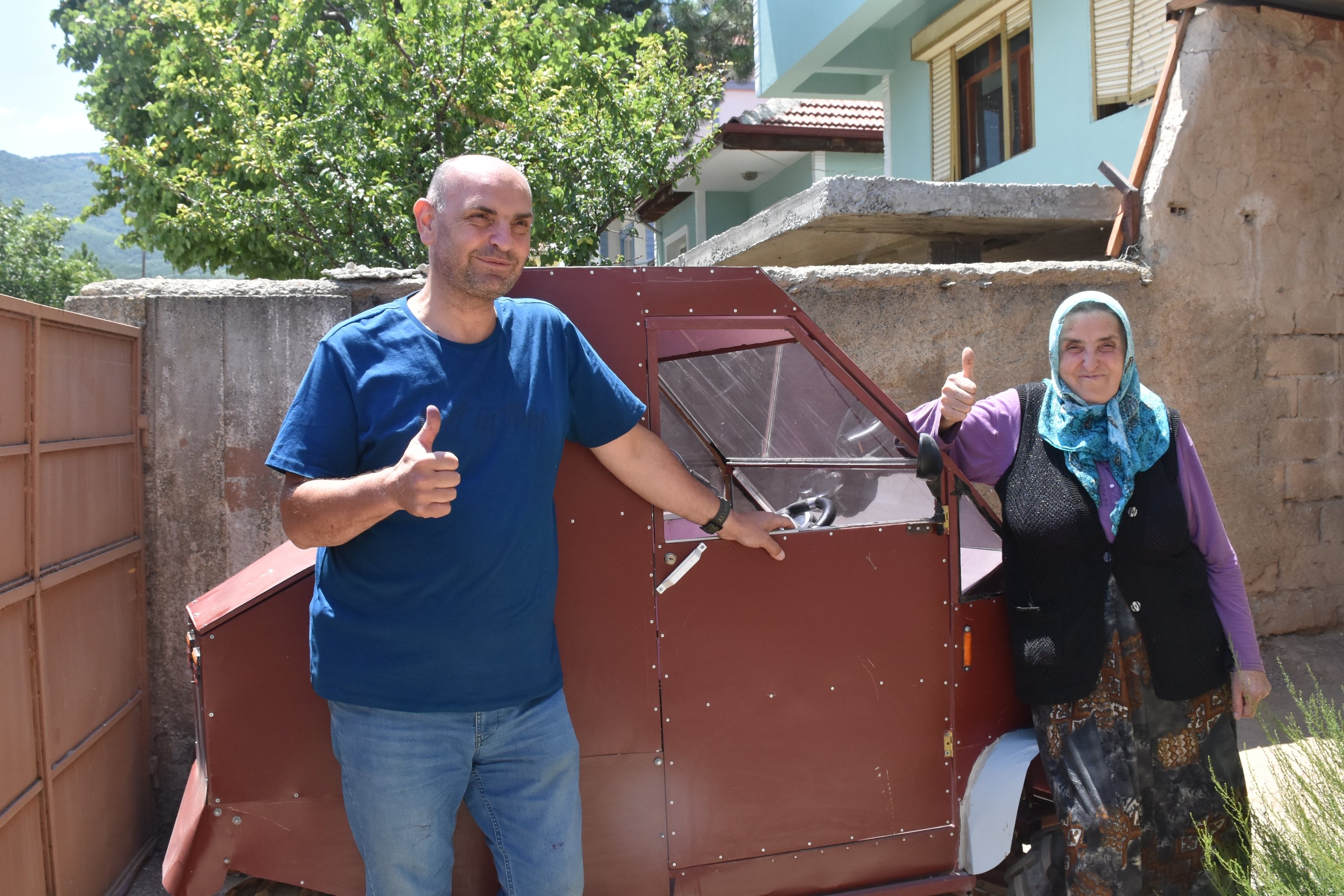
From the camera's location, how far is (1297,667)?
4.89 meters

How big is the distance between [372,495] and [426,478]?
0.46ft

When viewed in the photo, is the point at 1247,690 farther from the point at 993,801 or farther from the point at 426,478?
the point at 426,478

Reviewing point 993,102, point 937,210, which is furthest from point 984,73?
point 937,210

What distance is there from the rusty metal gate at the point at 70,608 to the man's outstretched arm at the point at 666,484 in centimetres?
163

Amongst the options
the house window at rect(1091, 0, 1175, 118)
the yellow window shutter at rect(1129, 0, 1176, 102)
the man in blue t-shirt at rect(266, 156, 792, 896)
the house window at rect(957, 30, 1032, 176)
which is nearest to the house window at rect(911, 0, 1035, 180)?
the house window at rect(957, 30, 1032, 176)

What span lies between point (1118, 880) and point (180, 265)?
11710 millimetres

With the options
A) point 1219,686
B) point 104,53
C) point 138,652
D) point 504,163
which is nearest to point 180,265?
point 104,53

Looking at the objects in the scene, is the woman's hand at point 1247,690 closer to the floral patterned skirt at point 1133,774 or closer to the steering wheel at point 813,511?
the floral patterned skirt at point 1133,774

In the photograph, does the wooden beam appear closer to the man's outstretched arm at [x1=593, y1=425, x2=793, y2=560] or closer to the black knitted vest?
the black knitted vest

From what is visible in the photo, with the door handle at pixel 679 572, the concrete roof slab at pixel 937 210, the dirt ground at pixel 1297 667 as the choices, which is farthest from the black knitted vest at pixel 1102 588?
the concrete roof slab at pixel 937 210

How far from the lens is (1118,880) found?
7.91 ft

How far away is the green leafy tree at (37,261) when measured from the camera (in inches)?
1247

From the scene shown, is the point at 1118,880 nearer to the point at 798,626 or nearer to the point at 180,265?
the point at 798,626

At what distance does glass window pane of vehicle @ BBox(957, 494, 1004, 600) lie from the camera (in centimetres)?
276
